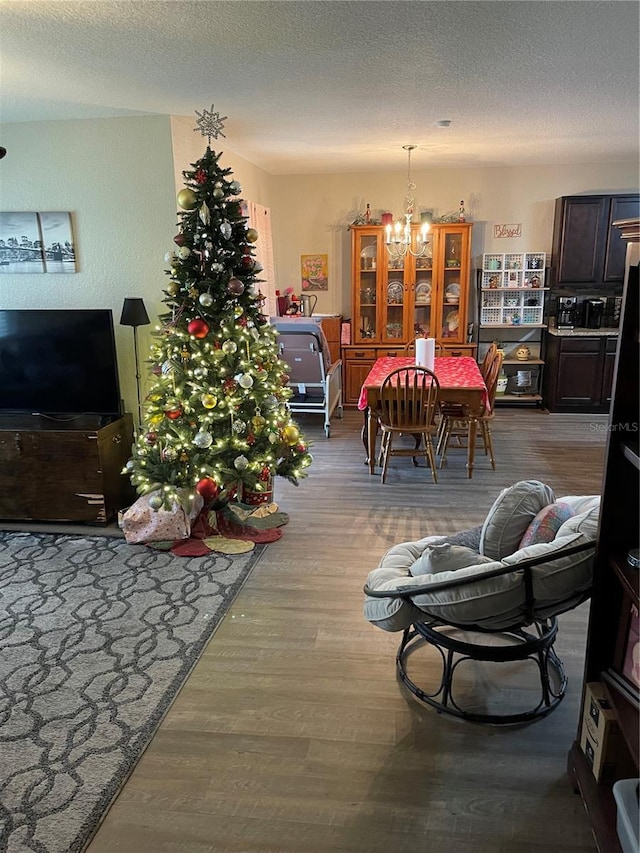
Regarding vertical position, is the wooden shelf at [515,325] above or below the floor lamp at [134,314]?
below

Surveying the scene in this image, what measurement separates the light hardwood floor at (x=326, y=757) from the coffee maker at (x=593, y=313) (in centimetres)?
448

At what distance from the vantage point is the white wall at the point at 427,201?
6.44 meters

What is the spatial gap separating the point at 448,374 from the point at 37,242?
10.7 feet

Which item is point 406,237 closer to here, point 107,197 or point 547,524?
point 107,197

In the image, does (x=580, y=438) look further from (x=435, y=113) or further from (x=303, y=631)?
(x=303, y=631)

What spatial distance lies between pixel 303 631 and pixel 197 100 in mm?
2942

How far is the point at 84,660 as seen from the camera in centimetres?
250

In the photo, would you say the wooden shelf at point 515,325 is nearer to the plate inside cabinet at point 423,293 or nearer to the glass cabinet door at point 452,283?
the glass cabinet door at point 452,283

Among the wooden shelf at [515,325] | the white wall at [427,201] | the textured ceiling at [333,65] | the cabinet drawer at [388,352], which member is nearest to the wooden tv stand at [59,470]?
the textured ceiling at [333,65]

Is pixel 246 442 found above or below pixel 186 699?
above

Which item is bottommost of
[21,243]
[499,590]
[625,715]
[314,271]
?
[625,715]

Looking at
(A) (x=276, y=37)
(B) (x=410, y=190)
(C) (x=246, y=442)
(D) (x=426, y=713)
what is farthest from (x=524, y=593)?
(B) (x=410, y=190)

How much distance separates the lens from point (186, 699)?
A: 2289 millimetres

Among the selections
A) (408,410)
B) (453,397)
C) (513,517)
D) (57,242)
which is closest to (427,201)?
(453,397)
